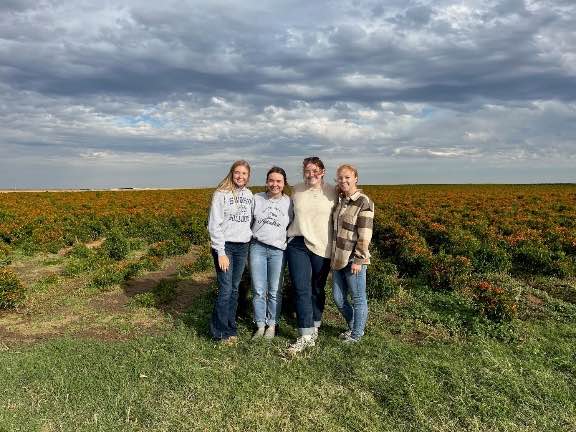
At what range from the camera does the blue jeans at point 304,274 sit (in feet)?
20.7

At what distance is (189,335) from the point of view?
275 inches

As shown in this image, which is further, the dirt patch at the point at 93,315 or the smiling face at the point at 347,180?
the dirt patch at the point at 93,315

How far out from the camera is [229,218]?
20.6 ft

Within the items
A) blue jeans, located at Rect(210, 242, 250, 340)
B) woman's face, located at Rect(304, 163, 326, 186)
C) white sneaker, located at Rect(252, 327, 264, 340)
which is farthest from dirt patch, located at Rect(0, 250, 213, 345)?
woman's face, located at Rect(304, 163, 326, 186)

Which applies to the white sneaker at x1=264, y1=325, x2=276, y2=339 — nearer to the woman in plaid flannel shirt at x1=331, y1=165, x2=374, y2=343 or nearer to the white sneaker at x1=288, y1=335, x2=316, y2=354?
the white sneaker at x1=288, y1=335, x2=316, y2=354

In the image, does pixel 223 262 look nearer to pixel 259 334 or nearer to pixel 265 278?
pixel 265 278

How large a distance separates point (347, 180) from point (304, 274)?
1.47m

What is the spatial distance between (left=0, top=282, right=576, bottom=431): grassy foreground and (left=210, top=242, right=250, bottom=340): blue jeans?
0.27 m

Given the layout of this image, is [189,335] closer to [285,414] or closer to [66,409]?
[66,409]

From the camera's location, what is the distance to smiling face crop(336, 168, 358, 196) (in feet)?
19.7

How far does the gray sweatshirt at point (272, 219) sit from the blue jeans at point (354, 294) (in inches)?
37.2

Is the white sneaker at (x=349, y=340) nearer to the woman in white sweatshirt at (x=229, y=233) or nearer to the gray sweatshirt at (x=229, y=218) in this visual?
the woman in white sweatshirt at (x=229, y=233)

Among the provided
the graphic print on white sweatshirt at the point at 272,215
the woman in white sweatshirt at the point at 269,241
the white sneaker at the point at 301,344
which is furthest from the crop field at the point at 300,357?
the graphic print on white sweatshirt at the point at 272,215

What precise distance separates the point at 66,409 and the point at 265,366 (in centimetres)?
231
